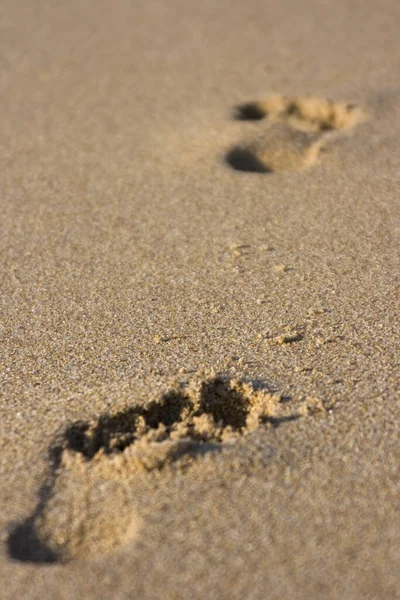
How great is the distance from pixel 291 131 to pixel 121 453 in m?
1.45

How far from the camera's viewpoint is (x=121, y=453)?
1.32 m

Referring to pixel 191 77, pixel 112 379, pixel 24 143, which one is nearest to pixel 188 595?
pixel 112 379

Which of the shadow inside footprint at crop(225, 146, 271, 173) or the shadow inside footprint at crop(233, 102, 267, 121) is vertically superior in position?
the shadow inside footprint at crop(233, 102, 267, 121)

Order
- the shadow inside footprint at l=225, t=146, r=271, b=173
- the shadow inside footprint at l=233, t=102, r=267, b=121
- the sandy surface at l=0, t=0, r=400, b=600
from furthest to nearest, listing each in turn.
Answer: the shadow inside footprint at l=233, t=102, r=267, b=121
the shadow inside footprint at l=225, t=146, r=271, b=173
the sandy surface at l=0, t=0, r=400, b=600

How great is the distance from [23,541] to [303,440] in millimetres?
506

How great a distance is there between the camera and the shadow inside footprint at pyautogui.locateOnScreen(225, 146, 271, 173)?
2281mm

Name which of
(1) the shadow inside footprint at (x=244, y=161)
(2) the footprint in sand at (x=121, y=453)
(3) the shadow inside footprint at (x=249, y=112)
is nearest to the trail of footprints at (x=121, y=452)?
(2) the footprint in sand at (x=121, y=453)

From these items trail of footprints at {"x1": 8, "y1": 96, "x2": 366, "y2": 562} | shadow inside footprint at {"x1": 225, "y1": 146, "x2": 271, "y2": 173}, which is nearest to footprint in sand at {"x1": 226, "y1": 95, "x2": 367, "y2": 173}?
shadow inside footprint at {"x1": 225, "y1": 146, "x2": 271, "y2": 173}

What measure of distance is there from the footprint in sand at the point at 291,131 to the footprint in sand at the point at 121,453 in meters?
1.01

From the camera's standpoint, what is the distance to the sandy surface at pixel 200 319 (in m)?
1.18

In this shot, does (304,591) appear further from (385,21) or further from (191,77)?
(385,21)

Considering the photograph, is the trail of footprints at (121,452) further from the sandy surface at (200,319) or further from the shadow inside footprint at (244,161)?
the shadow inside footprint at (244,161)

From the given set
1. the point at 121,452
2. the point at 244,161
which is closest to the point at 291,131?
the point at 244,161

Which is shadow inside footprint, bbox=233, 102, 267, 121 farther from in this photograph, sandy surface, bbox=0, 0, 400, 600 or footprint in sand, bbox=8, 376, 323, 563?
footprint in sand, bbox=8, 376, 323, 563
